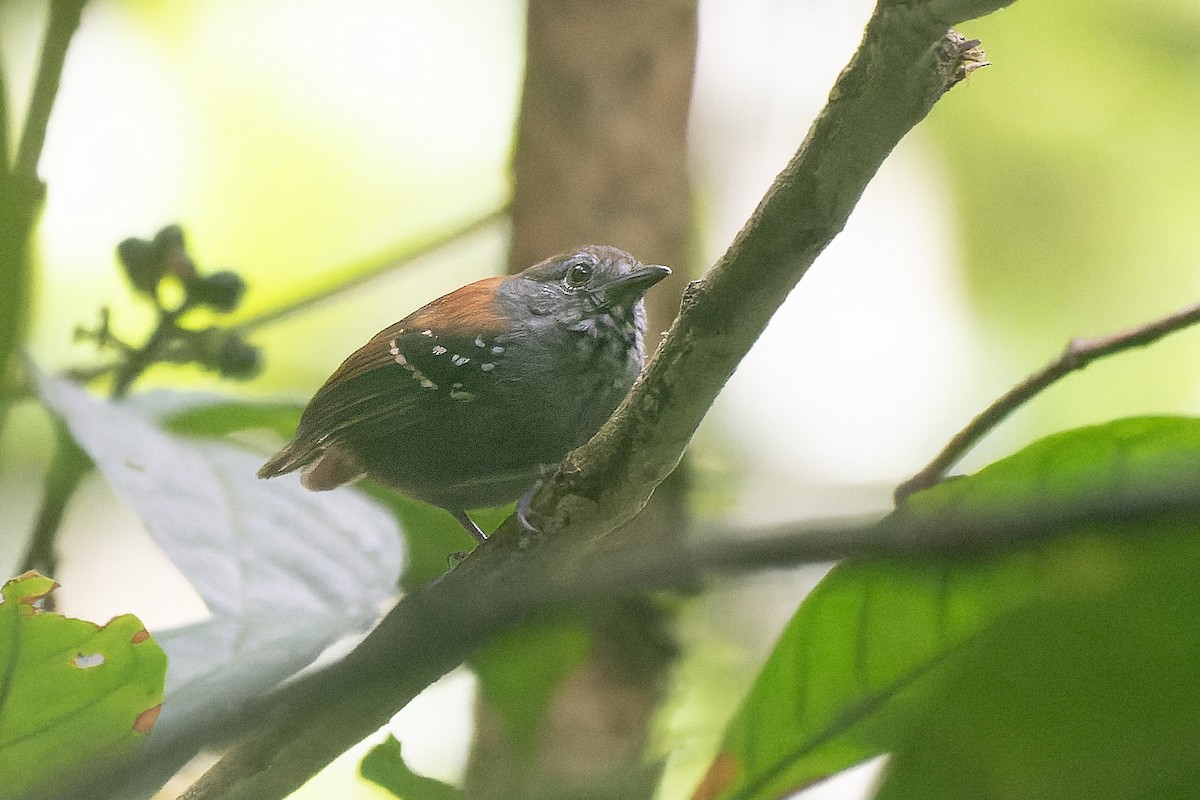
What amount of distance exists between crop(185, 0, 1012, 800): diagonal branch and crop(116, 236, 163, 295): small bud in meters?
1.20

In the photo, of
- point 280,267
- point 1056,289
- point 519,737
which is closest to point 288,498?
point 519,737

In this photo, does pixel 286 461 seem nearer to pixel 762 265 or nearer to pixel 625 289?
pixel 625 289

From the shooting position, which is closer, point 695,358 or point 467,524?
point 695,358

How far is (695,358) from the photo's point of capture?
133 centimetres

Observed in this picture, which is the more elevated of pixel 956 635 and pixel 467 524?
pixel 956 635

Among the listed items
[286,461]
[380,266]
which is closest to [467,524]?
[286,461]

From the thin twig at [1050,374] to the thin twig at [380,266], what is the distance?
1740 mm

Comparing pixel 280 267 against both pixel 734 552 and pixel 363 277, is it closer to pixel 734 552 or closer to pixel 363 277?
pixel 363 277

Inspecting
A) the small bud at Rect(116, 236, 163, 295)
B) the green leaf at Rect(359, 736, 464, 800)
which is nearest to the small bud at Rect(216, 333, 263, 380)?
the small bud at Rect(116, 236, 163, 295)

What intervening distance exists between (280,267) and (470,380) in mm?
1852

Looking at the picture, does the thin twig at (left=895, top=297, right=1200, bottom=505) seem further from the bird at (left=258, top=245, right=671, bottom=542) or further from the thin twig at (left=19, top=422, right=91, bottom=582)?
the thin twig at (left=19, top=422, right=91, bottom=582)

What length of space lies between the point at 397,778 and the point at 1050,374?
1187mm

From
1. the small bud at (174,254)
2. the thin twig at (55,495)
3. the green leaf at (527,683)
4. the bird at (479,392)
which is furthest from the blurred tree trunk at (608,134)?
the green leaf at (527,683)

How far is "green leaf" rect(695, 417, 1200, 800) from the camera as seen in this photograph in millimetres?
920
